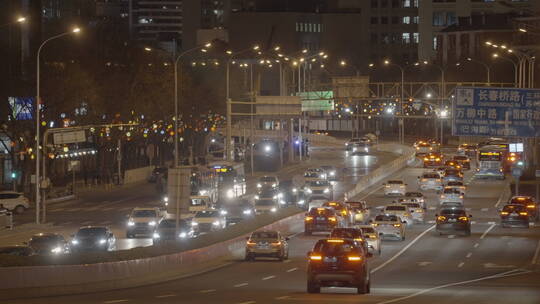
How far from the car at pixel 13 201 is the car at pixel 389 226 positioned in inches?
1082

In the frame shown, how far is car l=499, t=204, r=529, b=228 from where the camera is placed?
186ft

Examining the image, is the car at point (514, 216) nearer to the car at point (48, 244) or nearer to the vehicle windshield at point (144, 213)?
the vehicle windshield at point (144, 213)

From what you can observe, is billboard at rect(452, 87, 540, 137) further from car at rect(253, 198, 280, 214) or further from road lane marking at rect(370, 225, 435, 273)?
car at rect(253, 198, 280, 214)

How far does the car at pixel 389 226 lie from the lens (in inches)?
1944

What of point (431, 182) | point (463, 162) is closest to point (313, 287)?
point (431, 182)

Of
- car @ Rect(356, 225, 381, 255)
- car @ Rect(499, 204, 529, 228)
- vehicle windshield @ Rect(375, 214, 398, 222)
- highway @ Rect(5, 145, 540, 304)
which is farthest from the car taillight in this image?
car @ Rect(499, 204, 529, 228)

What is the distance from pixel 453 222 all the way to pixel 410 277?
717 inches

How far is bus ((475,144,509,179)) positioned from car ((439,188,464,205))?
66.3 ft

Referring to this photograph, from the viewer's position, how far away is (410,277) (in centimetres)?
3469

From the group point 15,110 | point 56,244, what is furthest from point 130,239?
point 15,110

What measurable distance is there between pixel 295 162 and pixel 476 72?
3137 cm

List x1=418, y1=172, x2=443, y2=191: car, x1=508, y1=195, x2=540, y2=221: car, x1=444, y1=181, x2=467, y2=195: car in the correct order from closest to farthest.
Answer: x1=508, y1=195, x2=540, y2=221: car < x1=444, y1=181, x2=467, y2=195: car < x1=418, y1=172, x2=443, y2=191: car

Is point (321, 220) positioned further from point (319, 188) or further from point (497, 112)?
point (319, 188)

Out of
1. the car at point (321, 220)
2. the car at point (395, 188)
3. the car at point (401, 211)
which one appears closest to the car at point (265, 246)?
the car at point (321, 220)
